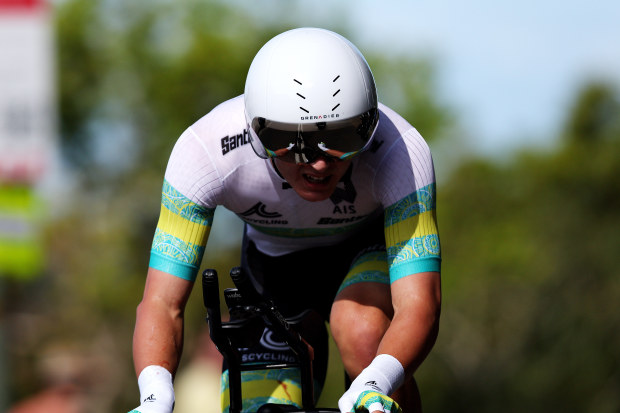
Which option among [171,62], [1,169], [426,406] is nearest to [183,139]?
[1,169]

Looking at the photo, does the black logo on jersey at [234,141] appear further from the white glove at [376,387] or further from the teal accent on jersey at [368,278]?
the white glove at [376,387]

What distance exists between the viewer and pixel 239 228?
2789 cm

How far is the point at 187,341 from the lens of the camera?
66.9 feet

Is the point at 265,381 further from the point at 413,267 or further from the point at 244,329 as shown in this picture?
the point at 413,267

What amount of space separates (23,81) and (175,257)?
206cm

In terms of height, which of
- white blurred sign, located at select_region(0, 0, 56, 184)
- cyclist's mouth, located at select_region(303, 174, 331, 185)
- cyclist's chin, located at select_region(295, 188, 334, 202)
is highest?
white blurred sign, located at select_region(0, 0, 56, 184)

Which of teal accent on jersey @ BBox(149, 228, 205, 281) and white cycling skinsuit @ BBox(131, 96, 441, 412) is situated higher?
white cycling skinsuit @ BBox(131, 96, 441, 412)

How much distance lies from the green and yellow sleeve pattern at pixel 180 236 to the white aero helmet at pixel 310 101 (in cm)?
43

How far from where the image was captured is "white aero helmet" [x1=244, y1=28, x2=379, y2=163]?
168 inches

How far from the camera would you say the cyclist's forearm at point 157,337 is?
14.3 ft

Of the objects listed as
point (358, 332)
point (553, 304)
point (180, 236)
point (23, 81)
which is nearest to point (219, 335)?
point (180, 236)

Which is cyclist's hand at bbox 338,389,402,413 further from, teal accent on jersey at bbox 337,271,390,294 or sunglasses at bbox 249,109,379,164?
sunglasses at bbox 249,109,379,164

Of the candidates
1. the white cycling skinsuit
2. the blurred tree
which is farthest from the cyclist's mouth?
the blurred tree

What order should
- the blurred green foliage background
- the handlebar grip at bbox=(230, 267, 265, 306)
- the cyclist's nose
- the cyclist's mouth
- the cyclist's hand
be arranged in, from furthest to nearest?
the blurred green foliage background < the cyclist's mouth < the cyclist's nose < the handlebar grip at bbox=(230, 267, 265, 306) < the cyclist's hand
